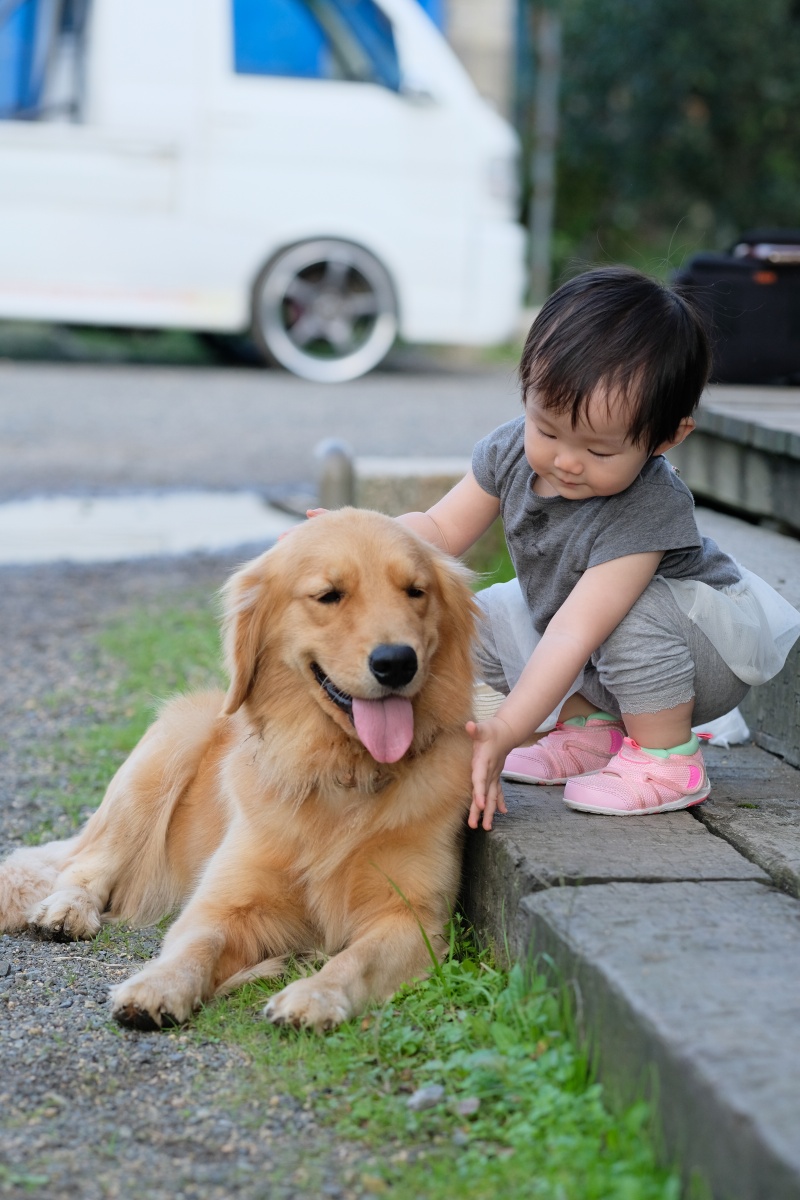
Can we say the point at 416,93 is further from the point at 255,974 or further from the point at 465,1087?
the point at 465,1087

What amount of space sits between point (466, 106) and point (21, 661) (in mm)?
7132

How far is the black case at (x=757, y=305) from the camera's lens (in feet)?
18.2

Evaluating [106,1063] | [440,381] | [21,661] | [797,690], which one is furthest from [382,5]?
[106,1063]

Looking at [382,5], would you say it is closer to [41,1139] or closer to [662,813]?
[662,813]

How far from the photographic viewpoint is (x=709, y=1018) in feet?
6.64

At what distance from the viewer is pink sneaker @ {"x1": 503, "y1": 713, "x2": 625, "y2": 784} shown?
3328 millimetres

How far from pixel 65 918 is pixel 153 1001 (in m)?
0.62

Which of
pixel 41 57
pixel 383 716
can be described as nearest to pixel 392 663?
pixel 383 716

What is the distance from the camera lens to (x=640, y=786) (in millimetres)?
3014

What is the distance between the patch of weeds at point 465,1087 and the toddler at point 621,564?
0.45 m

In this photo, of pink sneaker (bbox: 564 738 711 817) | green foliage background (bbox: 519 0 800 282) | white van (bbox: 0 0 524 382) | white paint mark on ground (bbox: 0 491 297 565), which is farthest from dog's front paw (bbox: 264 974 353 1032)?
green foliage background (bbox: 519 0 800 282)

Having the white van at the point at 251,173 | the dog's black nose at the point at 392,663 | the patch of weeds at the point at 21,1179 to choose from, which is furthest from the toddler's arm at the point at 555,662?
the white van at the point at 251,173

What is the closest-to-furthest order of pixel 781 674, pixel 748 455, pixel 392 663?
pixel 392 663 → pixel 781 674 → pixel 748 455

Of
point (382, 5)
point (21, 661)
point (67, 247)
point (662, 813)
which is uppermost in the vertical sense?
point (382, 5)
